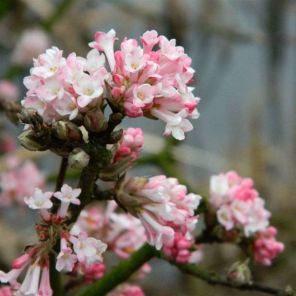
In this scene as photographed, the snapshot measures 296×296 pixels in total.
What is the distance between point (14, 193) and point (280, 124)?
1963 millimetres

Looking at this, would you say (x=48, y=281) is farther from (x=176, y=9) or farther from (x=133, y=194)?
(x=176, y=9)

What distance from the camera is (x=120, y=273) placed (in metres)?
0.82

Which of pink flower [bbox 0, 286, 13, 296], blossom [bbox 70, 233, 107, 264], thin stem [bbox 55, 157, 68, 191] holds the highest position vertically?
thin stem [bbox 55, 157, 68, 191]

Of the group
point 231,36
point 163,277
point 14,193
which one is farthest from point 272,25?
Answer: point 14,193

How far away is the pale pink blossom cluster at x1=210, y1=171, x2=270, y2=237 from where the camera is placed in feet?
2.78

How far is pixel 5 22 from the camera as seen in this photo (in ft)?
7.98

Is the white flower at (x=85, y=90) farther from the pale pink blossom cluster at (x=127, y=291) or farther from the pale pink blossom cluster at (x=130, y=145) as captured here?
the pale pink blossom cluster at (x=127, y=291)

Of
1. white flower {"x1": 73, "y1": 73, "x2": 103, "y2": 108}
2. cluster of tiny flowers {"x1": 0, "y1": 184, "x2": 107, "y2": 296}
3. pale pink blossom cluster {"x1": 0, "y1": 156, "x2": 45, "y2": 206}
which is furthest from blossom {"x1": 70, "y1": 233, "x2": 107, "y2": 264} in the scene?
pale pink blossom cluster {"x1": 0, "y1": 156, "x2": 45, "y2": 206}

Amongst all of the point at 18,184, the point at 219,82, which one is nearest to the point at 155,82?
the point at 18,184

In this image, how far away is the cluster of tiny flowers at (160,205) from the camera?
0.68 metres

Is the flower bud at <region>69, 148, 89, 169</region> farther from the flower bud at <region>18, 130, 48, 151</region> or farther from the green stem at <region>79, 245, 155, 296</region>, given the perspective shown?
the green stem at <region>79, 245, 155, 296</region>

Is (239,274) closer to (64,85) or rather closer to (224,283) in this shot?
(224,283)

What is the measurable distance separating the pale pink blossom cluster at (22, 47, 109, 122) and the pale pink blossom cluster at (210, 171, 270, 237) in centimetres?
26

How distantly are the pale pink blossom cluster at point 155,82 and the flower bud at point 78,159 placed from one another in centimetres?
4
